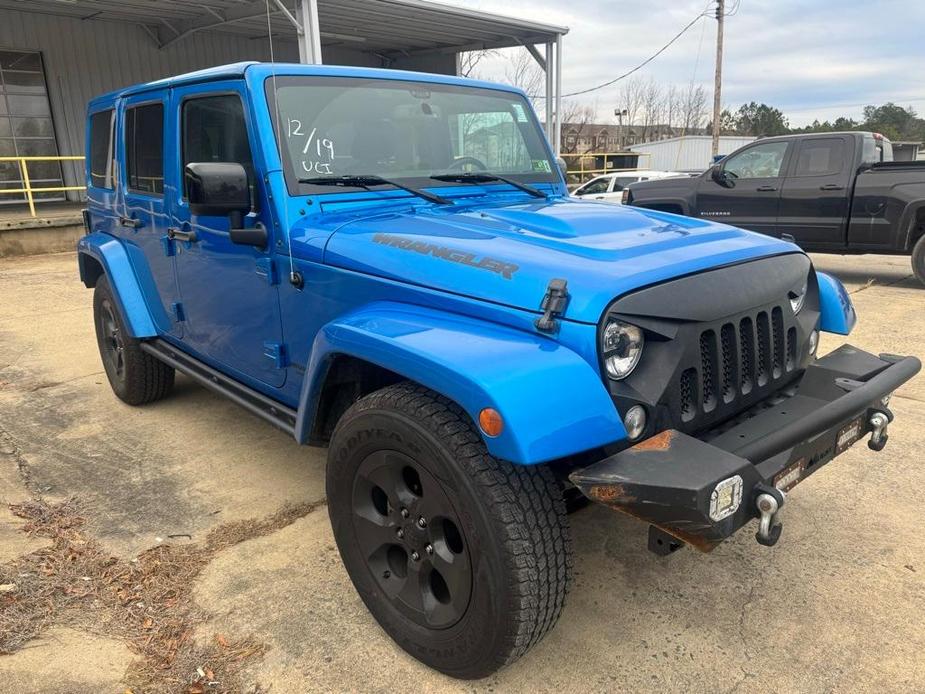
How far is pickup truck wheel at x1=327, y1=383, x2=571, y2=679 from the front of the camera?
6.35ft

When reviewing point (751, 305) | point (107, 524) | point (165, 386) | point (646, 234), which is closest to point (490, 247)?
point (646, 234)

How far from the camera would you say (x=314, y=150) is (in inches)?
115

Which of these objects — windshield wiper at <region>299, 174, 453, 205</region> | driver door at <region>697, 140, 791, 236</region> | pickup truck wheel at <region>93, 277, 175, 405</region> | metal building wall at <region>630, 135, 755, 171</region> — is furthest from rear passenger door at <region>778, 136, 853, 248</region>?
metal building wall at <region>630, 135, 755, 171</region>

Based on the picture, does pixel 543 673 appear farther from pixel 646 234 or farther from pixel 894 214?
pixel 894 214

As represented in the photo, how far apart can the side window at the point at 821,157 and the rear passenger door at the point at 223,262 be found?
8046mm

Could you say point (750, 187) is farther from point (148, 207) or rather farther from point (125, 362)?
point (125, 362)

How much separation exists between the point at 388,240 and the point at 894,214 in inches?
313

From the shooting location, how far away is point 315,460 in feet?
12.7

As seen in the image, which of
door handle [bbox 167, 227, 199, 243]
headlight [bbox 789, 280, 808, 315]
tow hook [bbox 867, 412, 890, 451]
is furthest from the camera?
door handle [bbox 167, 227, 199, 243]

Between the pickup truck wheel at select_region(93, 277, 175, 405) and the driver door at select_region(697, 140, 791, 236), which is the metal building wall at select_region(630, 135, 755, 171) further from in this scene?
the pickup truck wheel at select_region(93, 277, 175, 405)

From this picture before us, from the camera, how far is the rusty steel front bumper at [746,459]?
1.80 m

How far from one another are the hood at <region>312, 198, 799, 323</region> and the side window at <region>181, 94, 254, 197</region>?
64 centimetres

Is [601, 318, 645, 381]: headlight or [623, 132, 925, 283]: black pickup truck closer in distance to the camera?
[601, 318, 645, 381]: headlight

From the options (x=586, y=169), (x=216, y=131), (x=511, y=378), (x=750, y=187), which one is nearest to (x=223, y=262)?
(x=216, y=131)
